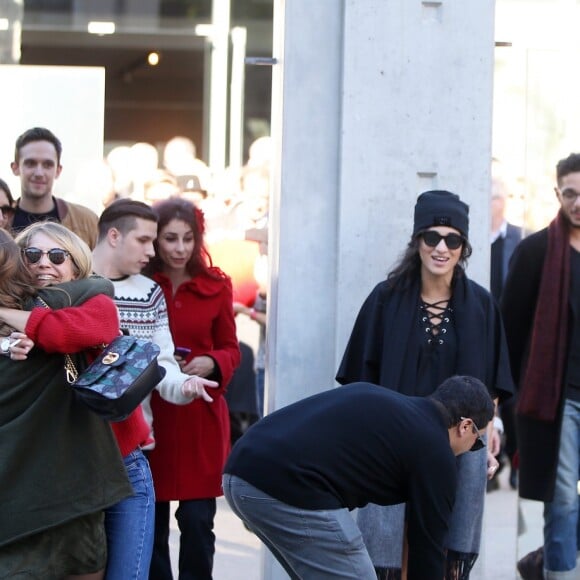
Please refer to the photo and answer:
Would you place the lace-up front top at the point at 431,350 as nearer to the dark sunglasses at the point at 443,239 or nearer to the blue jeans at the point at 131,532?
the dark sunglasses at the point at 443,239

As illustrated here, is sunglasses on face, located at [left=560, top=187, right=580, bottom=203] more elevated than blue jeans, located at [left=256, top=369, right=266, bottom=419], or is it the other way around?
sunglasses on face, located at [left=560, top=187, right=580, bottom=203]

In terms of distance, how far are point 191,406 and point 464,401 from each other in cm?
161

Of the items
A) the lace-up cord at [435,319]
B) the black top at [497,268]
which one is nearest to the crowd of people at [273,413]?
the lace-up cord at [435,319]

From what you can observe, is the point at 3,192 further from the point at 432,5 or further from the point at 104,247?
the point at 432,5

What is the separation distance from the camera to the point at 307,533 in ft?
14.9

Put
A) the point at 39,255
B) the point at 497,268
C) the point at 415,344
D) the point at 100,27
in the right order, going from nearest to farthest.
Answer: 1. the point at 39,255
2. the point at 415,344
3. the point at 497,268
4. the point at 100,27

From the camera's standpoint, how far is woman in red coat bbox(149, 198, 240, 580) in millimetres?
5770

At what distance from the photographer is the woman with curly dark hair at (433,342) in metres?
5.31

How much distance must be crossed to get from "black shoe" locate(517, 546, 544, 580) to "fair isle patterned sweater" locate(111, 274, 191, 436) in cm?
215

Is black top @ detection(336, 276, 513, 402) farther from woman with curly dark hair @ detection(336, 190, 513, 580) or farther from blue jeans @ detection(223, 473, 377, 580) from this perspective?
blue jeans @ detection(223, 473, 377, 580)

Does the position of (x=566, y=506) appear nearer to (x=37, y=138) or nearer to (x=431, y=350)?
(x=431, y=350)

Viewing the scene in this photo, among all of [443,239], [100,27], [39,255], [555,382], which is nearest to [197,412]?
[443,239]

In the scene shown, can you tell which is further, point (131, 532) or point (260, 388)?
point (260, 388)

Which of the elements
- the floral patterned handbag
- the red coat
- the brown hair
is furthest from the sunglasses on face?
the brown hair
